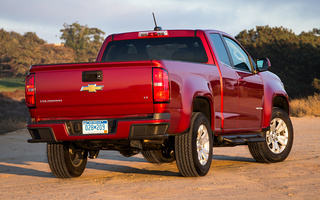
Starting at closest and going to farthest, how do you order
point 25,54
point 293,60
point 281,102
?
point 281,102, point 293,60, point 25,54

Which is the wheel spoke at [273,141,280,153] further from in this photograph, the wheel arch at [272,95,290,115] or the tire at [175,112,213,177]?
the tire at [175,112,213,177]

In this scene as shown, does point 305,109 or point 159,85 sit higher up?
point 159,85

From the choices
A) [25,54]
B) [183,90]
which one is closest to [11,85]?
[25,54]

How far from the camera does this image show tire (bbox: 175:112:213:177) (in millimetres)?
7055

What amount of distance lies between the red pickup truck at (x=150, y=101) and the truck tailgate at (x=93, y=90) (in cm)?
1

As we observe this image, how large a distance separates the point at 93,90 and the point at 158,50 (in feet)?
6.20

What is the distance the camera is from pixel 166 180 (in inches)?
286

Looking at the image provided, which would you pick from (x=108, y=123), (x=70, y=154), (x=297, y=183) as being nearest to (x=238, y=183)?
(x=297, y=183)

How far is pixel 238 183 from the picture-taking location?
22.3 feet

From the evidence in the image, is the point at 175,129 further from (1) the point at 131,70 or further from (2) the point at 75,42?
(2) the point at 75,42

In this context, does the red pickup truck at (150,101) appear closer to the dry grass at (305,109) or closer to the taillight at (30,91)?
the taillight at (30,91)

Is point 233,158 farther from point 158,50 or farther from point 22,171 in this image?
point 22,171

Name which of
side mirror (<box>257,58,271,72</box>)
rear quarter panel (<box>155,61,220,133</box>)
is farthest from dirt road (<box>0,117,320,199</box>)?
side mirror (<box>257,58,271,72</box>)

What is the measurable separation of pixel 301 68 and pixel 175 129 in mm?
33067
